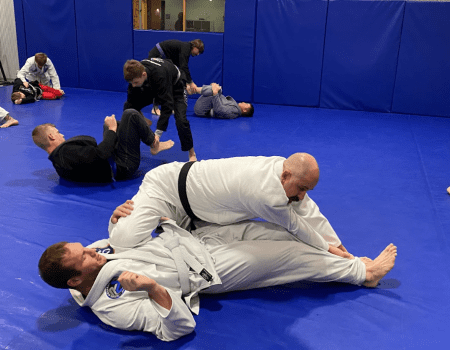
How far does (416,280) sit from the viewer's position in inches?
99.4

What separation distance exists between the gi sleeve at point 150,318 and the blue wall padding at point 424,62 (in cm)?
718

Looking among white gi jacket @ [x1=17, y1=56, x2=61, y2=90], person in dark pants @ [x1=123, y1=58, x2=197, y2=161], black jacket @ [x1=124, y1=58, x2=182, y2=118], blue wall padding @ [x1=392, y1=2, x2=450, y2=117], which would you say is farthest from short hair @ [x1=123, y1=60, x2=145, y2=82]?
blue wall padding @ [x1=392, y1=2, x2=450, y2=117]

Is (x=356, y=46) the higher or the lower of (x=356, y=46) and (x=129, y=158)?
the higher

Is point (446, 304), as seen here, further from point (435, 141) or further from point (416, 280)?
point (435, 141)

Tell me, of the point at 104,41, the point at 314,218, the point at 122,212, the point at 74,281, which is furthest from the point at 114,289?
the point at 104,41

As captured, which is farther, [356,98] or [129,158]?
[356,98]

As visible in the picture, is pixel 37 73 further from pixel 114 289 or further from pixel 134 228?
pixel 114 289

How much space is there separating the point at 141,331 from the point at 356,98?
7124 millimetres

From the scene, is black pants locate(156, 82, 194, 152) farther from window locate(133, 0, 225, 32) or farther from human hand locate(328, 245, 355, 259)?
window locate(133, 0, 225, 32)

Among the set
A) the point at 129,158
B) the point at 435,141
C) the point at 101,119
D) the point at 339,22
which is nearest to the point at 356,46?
the point at 339,22

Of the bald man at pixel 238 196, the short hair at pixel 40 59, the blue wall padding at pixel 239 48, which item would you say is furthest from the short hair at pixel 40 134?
the blue wall padding at pixel 239 48

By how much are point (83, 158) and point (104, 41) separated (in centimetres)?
640

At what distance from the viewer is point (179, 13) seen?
13.3 metres

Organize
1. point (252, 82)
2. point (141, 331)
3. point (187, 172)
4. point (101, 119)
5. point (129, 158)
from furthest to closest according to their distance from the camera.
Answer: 1. point (252, 82)
2. point (101, 119)
3. point (129, 158)
4. point (187, 172)
5. point (141, 331)
